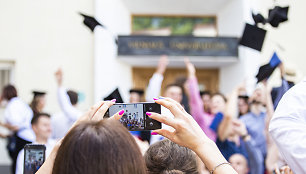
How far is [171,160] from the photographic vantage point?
1.32 meters

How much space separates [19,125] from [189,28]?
171 inches

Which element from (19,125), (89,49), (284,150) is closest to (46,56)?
(89,49)

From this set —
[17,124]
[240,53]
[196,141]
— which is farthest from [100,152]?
[240,53]

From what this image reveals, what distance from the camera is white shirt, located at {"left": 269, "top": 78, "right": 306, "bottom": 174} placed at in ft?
3.87

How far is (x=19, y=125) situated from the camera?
14.7 feet

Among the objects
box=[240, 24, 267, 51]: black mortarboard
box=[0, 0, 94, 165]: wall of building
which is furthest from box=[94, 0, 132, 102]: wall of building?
box=[240, 24, 267, 51]: black mortarboard

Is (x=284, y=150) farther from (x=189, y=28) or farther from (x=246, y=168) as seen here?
(x=189, y=28)

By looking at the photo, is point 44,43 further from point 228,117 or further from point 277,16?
point 277,16

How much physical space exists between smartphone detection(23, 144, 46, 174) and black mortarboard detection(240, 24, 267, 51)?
177 centimetres

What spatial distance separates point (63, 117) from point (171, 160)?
298 cm

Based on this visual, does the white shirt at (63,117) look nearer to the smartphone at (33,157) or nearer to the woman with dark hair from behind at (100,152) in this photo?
the smartphone at (33,157)

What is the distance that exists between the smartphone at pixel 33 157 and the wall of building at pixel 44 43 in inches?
197

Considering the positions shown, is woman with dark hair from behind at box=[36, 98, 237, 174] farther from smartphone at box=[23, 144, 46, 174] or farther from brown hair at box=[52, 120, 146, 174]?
smartphone at box=[23, 144, 46, 174]

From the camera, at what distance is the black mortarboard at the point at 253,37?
8.51 ft
